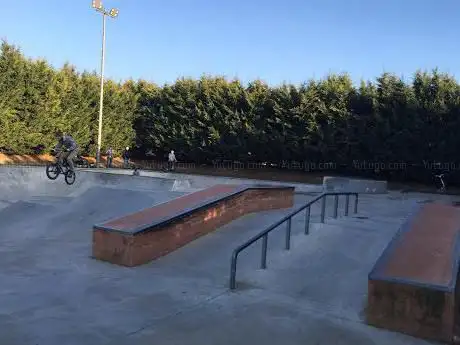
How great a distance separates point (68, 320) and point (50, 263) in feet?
8.22

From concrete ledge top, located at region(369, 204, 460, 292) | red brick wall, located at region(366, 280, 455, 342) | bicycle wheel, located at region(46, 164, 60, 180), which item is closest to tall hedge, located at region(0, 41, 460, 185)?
bicycle wheel, located at region(46, 164, 60, 180)

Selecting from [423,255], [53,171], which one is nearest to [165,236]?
[423,255]

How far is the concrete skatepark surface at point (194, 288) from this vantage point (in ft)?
14.2

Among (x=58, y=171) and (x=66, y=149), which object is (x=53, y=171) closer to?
(x=58, y=171)

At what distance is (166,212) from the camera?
26.3ft

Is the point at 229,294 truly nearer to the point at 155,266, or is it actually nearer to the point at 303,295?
the point at 303,295

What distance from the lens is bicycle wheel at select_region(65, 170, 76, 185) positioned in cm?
1472

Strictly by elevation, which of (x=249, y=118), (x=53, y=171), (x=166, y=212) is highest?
(x=249, y=118)

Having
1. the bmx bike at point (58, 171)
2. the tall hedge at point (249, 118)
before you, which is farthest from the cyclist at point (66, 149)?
the tall hedge at point (249, 118)

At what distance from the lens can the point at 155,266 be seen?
6875 mm

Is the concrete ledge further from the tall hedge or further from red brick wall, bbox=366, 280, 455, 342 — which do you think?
the tall hedge

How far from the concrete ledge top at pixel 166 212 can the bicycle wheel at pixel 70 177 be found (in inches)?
260

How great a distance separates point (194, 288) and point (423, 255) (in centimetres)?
272

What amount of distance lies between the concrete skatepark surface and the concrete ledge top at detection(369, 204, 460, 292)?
57cm
